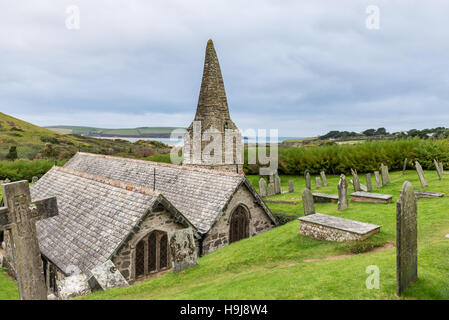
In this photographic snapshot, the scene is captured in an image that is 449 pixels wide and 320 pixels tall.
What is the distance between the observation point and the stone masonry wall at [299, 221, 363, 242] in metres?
9.12

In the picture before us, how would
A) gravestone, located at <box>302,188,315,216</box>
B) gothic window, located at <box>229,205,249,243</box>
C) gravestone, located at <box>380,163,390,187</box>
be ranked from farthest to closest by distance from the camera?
gravestone, located at <box>380,163,390,187</box> → gothic window, located at <box>229,205,249,243</box> → gravestone, located at <box>302,188,315,216</box>

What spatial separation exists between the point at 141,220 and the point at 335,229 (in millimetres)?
6387

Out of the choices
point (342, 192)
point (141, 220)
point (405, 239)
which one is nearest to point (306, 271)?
point (405, 239)

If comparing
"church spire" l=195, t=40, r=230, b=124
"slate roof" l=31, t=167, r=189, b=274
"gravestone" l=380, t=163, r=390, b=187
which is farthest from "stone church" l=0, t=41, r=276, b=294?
"gravestone" l=380, t=163, r=390, b=187

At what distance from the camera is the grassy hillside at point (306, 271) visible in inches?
209

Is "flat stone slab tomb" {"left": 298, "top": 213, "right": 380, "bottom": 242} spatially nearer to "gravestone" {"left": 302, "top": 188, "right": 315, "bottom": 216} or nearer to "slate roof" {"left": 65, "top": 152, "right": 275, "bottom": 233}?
"gravestone" {"left": 302, "top": 188, "right": 315, "bottom": 216}

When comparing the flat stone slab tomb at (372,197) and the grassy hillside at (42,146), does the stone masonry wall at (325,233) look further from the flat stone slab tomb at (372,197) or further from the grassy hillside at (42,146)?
the grassy hillside at (42,146)

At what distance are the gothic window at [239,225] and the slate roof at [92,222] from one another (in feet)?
15.4

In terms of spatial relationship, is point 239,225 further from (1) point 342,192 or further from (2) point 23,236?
(2) point 23,236

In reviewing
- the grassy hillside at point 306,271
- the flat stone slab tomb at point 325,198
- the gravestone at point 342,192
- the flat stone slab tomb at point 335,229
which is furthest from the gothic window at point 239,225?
the flat stone slab tomb at point 325,198

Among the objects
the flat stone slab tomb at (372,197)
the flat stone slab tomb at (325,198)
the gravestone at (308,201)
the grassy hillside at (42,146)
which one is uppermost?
the grassy hillside at (42,146)

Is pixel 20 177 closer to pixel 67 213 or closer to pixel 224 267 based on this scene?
pixel 67 213

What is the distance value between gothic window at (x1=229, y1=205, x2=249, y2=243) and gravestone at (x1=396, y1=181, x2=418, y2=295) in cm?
858
